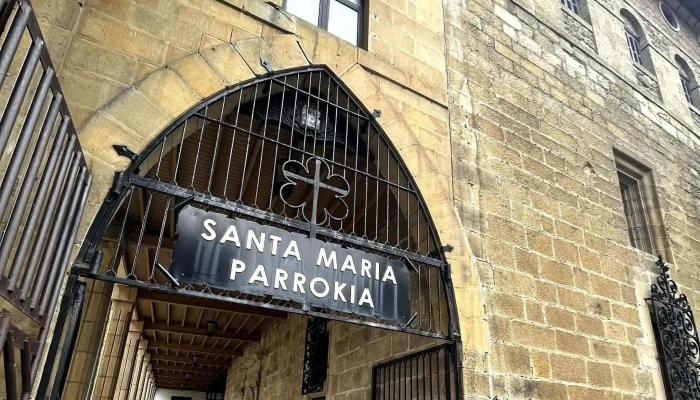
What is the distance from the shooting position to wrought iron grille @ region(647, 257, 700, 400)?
15.7 ft

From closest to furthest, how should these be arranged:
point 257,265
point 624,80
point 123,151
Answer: point 123,151, point 257,265, point 624,80

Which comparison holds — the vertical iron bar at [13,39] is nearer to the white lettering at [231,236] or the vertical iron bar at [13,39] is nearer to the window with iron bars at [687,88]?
the white lettering at [231,236]

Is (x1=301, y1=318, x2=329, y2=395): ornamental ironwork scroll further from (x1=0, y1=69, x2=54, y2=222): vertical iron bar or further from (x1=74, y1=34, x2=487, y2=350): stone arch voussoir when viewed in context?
(x1=0, y1=69, x2=54, y2=222): vertical iron bar

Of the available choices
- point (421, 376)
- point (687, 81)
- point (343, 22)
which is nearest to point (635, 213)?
point (687, 81)

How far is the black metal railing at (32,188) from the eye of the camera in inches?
56.9

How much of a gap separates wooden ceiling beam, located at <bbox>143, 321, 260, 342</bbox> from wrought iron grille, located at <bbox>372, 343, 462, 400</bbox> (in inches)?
234

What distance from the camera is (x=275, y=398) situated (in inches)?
293

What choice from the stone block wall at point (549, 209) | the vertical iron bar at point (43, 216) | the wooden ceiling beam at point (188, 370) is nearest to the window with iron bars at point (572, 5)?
the stone block wall at point (549, 209)

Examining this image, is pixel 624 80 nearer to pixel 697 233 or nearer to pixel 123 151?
pixel 697 233

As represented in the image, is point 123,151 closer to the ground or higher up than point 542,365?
higher up

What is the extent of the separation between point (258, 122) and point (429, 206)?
190cm

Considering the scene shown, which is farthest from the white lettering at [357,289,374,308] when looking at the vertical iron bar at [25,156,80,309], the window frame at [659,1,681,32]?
the window frame at [659,1,681,32]

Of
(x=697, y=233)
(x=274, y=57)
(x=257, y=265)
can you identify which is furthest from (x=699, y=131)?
(x=257, y=265)

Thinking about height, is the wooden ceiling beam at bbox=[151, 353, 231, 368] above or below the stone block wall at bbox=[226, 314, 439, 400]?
above
